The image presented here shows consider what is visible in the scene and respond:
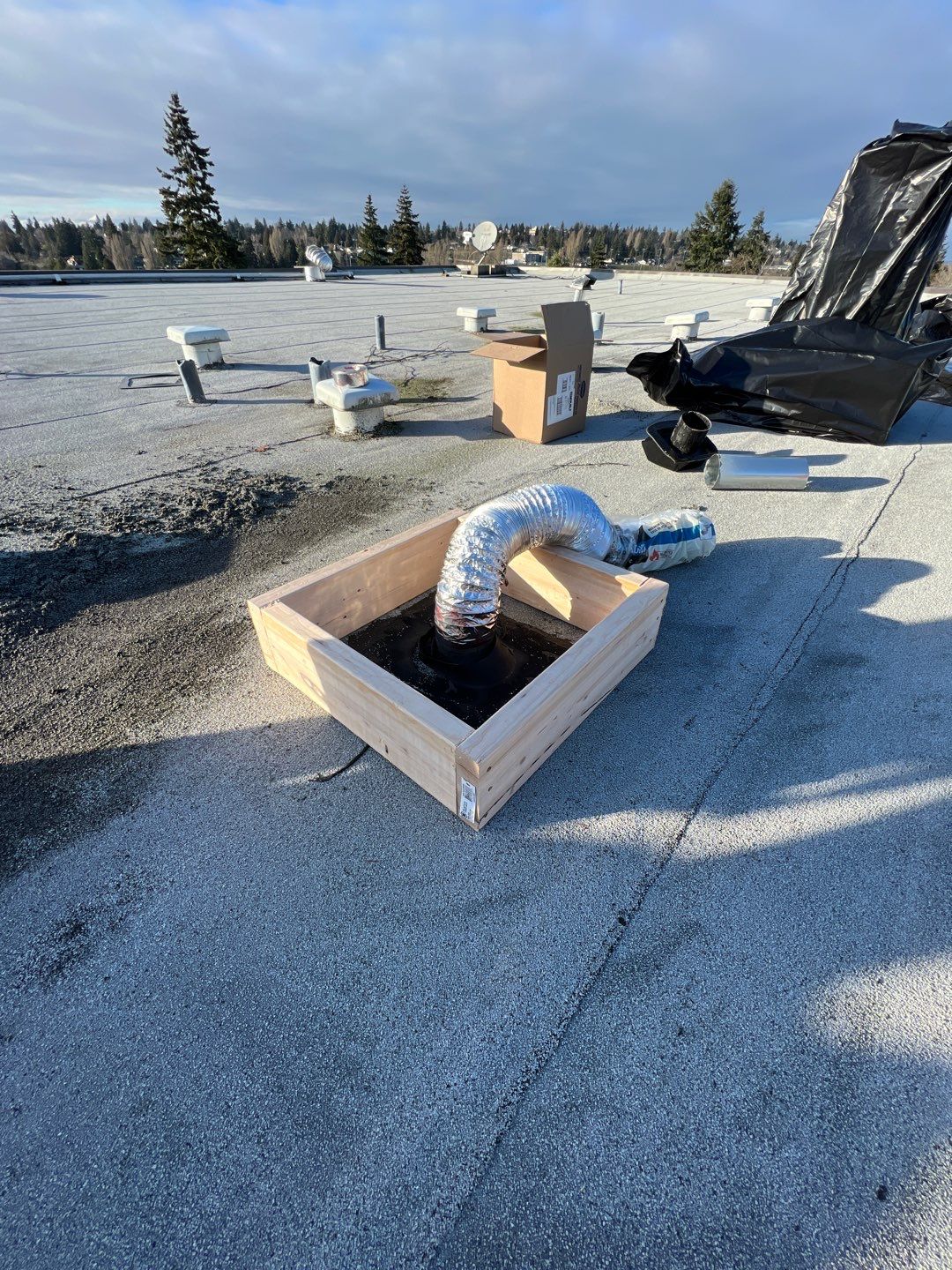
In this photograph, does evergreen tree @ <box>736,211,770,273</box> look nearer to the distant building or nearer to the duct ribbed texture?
the distant building

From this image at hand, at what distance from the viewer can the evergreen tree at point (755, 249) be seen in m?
29.8

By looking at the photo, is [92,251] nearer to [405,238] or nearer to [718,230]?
[405,238]

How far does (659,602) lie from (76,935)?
2.60 m

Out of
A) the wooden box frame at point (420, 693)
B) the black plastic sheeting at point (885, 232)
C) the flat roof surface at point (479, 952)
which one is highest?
the black plastic sheeting at point (885, 232)

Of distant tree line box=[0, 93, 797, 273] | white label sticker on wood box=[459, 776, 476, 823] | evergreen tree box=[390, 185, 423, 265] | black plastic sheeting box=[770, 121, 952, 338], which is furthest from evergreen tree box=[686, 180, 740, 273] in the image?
white label sticker on wood box=[459, 776, 476, 823]

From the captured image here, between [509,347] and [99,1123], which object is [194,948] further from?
[509,347]

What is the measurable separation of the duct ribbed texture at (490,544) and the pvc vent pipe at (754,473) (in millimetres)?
2415

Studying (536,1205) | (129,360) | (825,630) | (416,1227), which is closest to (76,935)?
(416,1227)

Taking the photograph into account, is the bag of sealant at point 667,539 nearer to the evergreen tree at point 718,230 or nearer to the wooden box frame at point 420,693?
the wooden box frame at point 420,693

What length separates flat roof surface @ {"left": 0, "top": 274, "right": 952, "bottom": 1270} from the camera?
1261mm

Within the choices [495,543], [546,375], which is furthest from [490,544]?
[546,375]

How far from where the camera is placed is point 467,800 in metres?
1.96

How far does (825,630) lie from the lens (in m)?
3.14

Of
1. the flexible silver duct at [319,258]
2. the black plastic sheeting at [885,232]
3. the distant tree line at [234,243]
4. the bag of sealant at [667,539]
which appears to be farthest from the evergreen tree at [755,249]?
the bag of sealant at [667,539]
